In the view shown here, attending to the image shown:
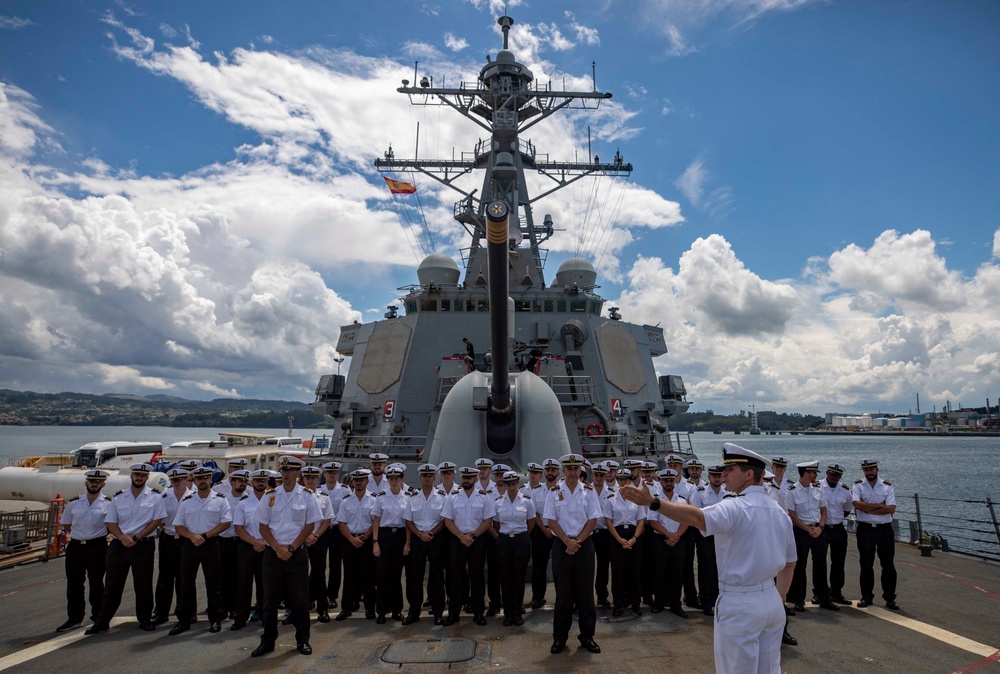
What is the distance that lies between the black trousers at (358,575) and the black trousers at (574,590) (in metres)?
1.67

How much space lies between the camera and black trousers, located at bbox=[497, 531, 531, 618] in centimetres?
475

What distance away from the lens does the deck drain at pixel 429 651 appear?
3.86 m

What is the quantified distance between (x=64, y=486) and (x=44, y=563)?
9.25m

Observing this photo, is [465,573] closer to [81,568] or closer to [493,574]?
[493,574]

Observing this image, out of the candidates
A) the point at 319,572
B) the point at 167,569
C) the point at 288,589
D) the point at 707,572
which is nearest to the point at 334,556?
the point at 319,572

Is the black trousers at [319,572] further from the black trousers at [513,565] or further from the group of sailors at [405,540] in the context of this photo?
the black trousers at [513,565]

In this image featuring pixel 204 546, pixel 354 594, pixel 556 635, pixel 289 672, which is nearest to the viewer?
pixel 289 672

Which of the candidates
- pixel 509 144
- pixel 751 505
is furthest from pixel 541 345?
pixel 751 505

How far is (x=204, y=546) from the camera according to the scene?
15.8 feet

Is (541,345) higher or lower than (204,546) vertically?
higher

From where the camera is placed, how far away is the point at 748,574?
7.63 ft

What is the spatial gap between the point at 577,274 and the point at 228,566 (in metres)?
9.20

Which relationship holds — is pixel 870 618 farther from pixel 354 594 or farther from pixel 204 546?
pixel 204 546

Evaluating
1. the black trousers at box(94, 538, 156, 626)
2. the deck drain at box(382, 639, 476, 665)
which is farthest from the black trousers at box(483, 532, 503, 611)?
the black trousers at box(94, 538, 156, 626)
